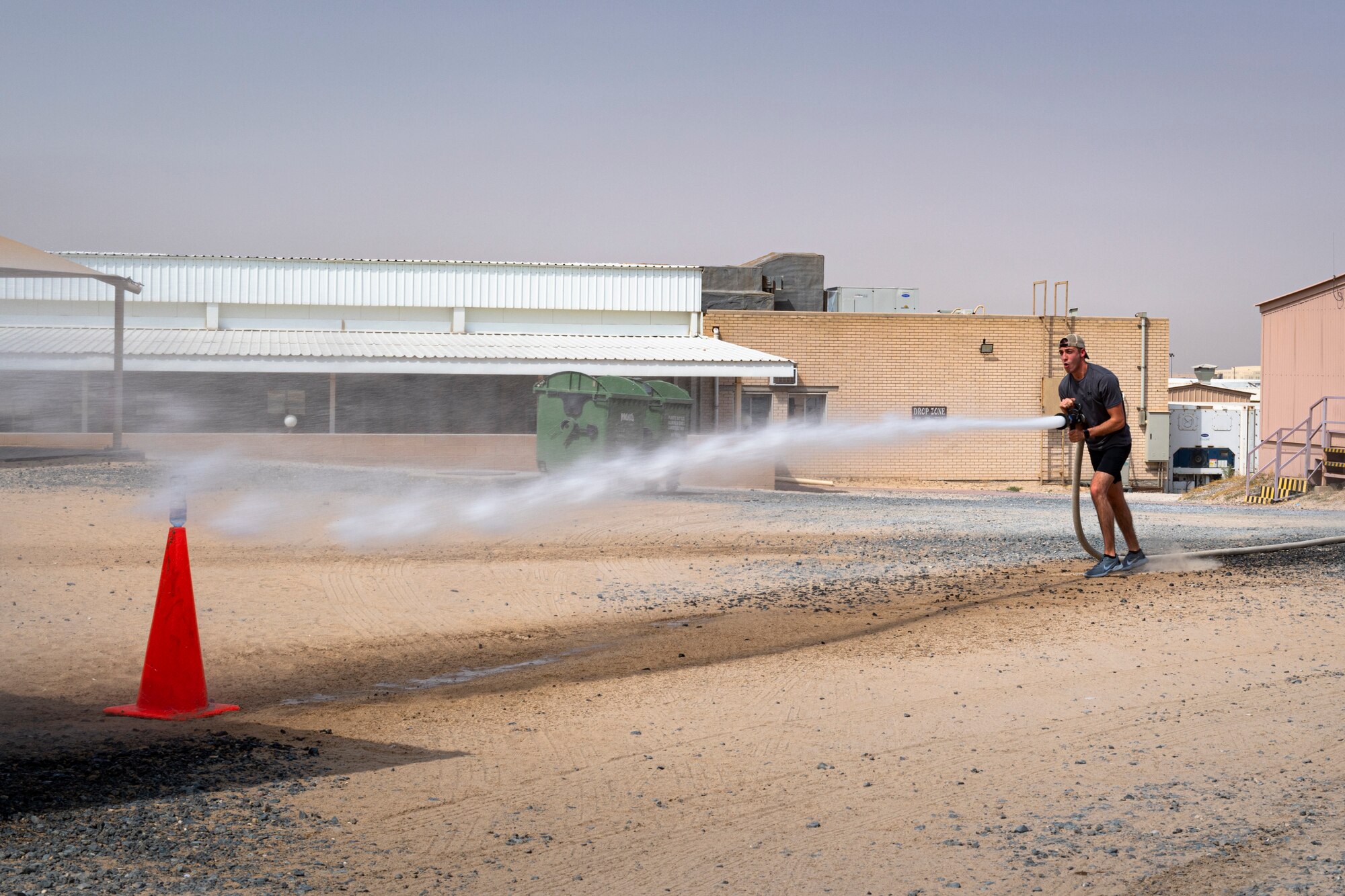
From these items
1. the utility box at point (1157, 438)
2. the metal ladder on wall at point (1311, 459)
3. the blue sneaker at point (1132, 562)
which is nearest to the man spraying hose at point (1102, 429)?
the blue sneaker at point (1132, 562)

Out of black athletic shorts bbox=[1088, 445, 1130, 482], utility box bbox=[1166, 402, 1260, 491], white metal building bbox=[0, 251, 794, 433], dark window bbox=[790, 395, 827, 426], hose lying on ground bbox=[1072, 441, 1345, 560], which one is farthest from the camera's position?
utility box bbox=[1166, 402, 1260, 491]

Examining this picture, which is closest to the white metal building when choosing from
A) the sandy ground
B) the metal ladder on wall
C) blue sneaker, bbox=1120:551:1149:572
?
the metal ladder on wall

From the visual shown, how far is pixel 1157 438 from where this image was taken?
3272 centimetres

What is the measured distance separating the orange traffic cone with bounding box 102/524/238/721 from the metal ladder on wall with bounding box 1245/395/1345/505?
74.8 feet

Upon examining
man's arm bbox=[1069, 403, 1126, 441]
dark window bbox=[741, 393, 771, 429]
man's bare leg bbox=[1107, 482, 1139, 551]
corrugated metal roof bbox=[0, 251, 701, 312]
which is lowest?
man's bare leg bbox=[1107, 482, 1139, 551]

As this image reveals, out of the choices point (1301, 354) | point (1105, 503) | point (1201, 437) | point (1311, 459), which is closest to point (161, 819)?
point (1105, 503)

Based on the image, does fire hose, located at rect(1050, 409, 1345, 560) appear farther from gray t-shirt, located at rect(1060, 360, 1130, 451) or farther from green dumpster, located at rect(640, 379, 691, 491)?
green dumpster, located at rect(640, 379, 691, 491)

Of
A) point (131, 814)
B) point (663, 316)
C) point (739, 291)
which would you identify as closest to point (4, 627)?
point (131, 814)

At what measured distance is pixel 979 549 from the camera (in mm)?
11820

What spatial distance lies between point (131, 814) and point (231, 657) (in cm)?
303

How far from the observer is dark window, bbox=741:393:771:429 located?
31.0 metres

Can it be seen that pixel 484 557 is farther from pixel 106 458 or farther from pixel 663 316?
pixel 663 316

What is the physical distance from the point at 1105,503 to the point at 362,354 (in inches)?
804

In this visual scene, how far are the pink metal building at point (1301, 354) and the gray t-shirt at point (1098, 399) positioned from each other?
19.5 metres
